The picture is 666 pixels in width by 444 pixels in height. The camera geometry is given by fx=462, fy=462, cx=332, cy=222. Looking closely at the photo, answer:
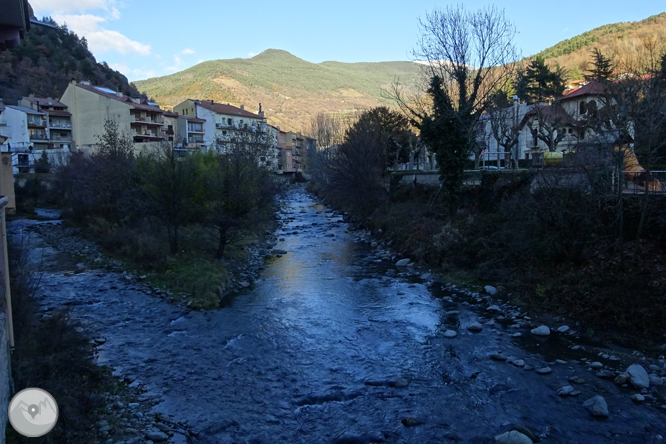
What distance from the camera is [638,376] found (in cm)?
898

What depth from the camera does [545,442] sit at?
733 centimetres

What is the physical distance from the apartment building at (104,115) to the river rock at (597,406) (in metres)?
51.6

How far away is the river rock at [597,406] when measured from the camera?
26.2 ft

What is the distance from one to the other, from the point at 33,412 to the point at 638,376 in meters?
10.4

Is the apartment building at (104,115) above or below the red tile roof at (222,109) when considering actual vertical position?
below

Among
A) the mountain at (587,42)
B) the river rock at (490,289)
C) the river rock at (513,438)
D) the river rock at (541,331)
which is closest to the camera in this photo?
the river rock at (513,438)

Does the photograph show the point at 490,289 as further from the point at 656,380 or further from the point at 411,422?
the point at 411,422

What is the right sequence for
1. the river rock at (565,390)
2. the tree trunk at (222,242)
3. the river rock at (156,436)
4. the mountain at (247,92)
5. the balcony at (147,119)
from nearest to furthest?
the river rock at (156,436)
the river rock at (565,390)
the tree trunk at (222,242)
the balcony at (147,119)
the mountain at (247,92)

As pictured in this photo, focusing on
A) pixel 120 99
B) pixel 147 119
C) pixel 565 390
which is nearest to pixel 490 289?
pixel 565 390

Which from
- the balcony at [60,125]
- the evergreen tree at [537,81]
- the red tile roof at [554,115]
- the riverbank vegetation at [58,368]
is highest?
the evergreen tree at [537,81]

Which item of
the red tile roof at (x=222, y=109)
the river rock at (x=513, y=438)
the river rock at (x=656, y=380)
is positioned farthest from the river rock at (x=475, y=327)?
the red tile roof at (x=222, y=109)

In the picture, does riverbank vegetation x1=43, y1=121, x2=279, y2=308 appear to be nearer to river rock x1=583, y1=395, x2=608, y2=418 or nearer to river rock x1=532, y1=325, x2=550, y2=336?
river rock x1=532, y1=325, x2=550, y2=336

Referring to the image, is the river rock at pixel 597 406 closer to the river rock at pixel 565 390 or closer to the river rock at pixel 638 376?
the river rock at pixel 565 390

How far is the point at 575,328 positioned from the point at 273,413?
821 cm
